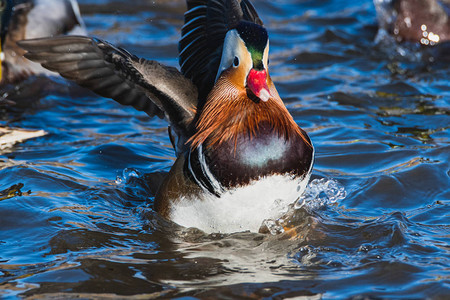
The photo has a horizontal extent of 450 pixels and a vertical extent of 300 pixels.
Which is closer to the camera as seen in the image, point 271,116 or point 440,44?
point 271,116

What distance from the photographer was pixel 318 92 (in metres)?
8.14

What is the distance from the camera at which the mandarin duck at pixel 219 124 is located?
173 inches

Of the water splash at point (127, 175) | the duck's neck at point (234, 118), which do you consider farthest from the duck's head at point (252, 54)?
the water splash at point (127, 175)

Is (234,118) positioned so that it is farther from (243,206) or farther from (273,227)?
(273,227)

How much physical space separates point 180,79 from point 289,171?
1.24 m

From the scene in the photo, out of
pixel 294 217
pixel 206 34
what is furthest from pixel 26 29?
pixel 294 217

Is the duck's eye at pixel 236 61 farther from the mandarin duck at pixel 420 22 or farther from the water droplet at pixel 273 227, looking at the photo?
the mandarin duck at pixel 420 22

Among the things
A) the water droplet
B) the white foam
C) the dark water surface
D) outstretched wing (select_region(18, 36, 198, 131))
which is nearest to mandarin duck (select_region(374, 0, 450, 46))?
the dark water surface

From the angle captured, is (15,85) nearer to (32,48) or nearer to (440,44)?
(32,48)

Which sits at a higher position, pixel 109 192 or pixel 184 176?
pixel 184 176

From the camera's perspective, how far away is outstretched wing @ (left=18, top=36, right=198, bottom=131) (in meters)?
4.88

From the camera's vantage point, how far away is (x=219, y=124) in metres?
4.65

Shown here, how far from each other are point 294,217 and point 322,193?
0.57 m

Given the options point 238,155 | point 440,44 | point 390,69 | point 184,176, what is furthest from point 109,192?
point 440,44
